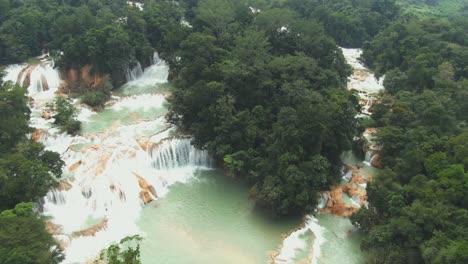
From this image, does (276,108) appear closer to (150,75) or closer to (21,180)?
A: (150,75)

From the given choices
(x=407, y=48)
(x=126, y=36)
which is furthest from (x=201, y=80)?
(x=407, y=48)

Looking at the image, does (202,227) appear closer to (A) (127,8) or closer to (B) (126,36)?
(B) (126,36)

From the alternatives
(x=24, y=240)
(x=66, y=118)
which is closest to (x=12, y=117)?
(x=66, y=118)

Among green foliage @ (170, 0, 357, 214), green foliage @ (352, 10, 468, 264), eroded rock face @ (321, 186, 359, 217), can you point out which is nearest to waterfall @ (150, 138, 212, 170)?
green foliage @ (170, 0, 357, 214)

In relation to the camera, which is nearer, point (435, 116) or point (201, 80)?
point (435, 116)

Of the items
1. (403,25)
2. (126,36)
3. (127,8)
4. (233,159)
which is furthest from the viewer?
(403,25)

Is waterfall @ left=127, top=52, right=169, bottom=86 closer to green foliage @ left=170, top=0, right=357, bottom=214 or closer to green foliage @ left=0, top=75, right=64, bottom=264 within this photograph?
green foliage @ left=170, top=0, right=357, bottom=214

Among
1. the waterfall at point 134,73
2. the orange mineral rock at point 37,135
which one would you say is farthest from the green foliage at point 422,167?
the waterfall at point 134,73

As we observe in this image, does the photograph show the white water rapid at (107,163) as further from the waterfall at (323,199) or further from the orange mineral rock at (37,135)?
the waterfall at (323,199)
